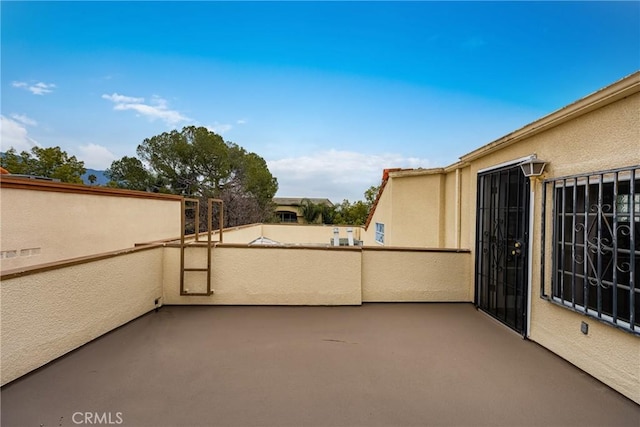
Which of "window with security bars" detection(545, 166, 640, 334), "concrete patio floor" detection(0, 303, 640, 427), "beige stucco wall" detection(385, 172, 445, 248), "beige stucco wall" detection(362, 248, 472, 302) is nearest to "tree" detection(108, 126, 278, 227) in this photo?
"beige stucco wall" detection(385, 172, 445, 248)

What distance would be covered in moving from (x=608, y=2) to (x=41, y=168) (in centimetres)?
2616

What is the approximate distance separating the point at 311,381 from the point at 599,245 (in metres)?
2.98

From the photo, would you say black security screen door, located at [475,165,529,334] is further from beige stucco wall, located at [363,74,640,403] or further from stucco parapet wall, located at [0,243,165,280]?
stucco parapet wall, located at [0,243,165,280]

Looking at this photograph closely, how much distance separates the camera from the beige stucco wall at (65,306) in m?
2.41

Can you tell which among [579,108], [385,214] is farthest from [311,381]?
[385,214]

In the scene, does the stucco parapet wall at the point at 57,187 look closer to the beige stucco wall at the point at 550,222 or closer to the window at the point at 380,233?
the beige stucco wall at the point at 550,222

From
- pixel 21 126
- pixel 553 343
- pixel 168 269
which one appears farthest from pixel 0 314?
pixel 21 126

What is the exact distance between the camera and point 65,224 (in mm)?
4605

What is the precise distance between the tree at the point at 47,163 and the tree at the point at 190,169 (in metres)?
3.13

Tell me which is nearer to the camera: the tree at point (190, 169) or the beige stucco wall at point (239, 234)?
the beige stucco wall at point (239, 234)

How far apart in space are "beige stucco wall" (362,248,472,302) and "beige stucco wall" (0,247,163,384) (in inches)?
142

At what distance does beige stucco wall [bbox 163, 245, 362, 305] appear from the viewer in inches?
183

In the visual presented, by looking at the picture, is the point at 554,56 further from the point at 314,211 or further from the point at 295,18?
the point at 314,211

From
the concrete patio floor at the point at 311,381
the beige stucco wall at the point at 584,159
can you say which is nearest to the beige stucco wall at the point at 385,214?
the beige stucco wall at the point at 584,159
